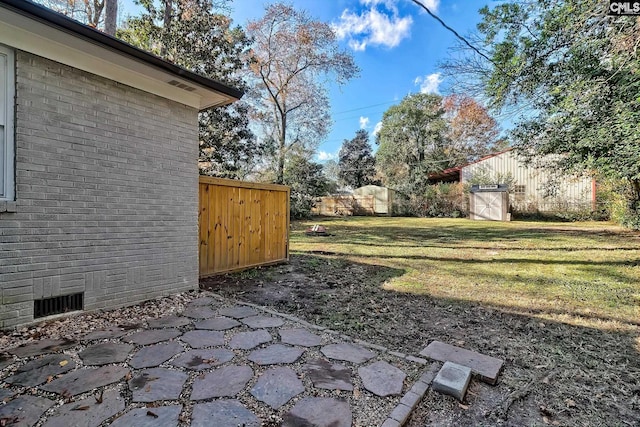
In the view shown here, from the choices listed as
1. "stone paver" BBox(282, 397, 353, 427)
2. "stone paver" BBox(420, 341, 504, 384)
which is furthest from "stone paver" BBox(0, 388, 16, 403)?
"stone paver" BBox(420, 341, 504, 384)

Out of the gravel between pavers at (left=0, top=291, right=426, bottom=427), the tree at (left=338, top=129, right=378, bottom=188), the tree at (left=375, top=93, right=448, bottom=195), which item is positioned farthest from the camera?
the tree at (left=338, top=129, right=378, bottom=188)

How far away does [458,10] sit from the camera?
4.91 m

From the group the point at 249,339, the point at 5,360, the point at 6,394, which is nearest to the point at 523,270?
the point at 249,339

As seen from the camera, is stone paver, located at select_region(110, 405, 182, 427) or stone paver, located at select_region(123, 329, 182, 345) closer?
stone paver, located at select_region(110, 405, 182, 427)

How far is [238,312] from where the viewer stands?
10.6 feet

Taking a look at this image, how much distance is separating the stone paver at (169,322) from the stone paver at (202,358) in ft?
2.17

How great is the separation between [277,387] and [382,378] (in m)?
0.70

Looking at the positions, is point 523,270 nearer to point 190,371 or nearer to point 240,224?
point 240,224

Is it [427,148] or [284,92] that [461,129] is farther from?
[284,92]

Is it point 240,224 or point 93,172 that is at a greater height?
point 93,172

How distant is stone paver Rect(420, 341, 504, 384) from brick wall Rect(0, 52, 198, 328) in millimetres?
3013

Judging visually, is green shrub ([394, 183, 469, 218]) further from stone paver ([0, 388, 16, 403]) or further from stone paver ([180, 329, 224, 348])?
stone paver ([0, 388, 16, 403])

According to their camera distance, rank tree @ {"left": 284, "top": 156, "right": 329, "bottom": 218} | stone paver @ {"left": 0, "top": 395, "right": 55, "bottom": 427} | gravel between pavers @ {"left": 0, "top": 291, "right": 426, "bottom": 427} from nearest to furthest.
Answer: stone paver @ {"left": 0, "top": 395, "right": 55, "bottom": 427} → gravel between pavers @ {"left": 0, "top": 291, "right": 426, "bottom": 427} → tree @ {"left": 284, "top": 156, "right": 329, "bottom": 218}

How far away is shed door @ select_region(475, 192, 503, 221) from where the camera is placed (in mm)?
17703
